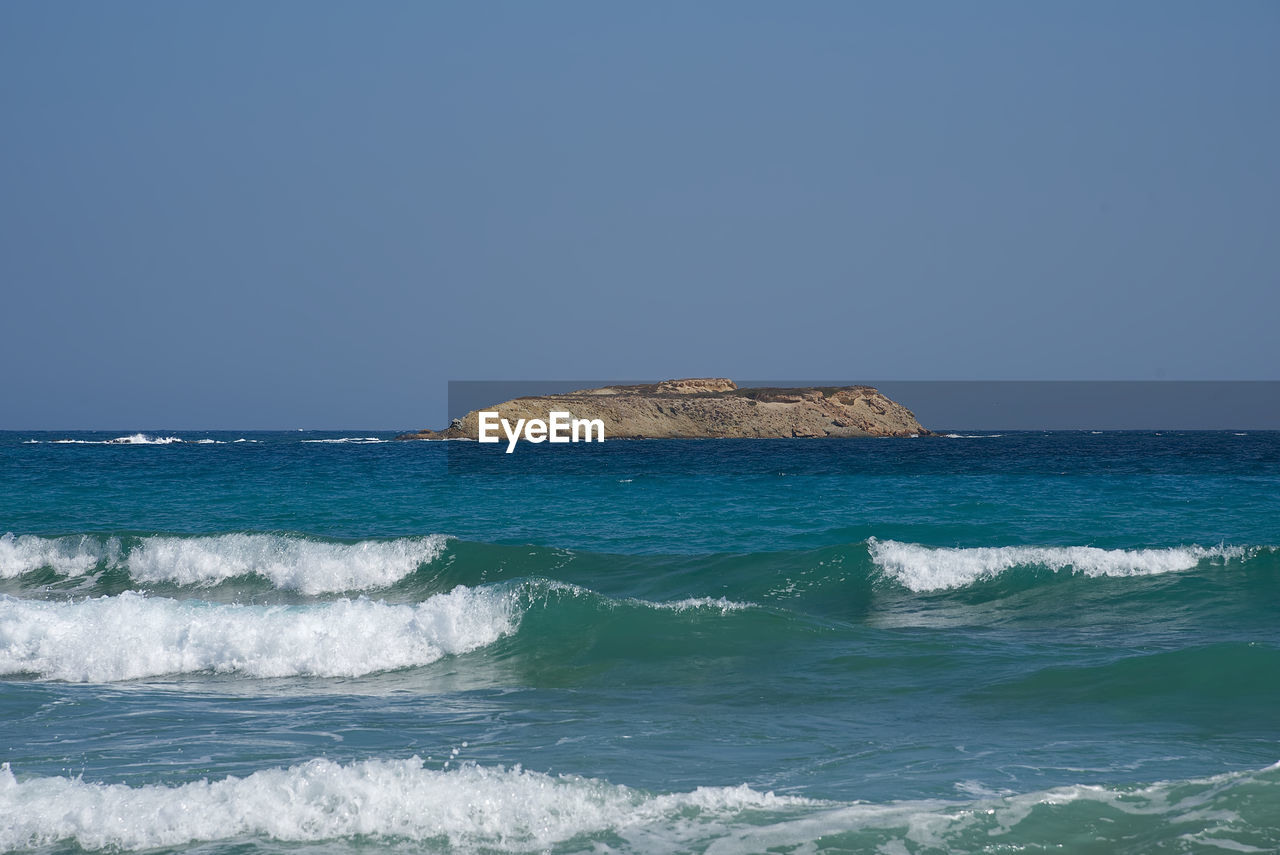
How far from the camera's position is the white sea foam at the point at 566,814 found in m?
5.12

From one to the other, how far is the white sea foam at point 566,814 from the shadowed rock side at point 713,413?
86668 mm

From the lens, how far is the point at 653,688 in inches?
352

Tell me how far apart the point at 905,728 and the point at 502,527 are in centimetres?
1541

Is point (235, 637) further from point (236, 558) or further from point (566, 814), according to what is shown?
point (236, 558)

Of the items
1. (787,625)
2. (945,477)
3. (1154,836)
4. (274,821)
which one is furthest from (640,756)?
(945,477)

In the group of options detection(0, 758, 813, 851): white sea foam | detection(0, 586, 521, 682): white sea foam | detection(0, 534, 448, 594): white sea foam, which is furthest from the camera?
detection(0, 534, 448, 594): white sea foam

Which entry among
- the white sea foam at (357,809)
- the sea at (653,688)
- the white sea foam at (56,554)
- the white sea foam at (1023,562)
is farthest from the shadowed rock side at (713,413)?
the white sea foam at (357,809)

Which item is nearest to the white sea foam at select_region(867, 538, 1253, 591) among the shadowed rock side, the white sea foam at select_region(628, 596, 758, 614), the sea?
the sea

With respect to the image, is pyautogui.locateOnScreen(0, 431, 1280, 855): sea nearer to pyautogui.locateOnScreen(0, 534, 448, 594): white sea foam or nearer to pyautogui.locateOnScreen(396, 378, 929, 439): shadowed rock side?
pyautogui.locateOnScreen(0, 534, 448, 594): white sea foam

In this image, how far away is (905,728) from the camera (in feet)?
23.8

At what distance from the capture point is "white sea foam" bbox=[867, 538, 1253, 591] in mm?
14084

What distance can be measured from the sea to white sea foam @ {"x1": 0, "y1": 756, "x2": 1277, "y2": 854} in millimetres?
20

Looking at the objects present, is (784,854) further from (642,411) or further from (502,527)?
(642,411)

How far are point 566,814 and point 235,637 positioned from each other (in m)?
6.27
